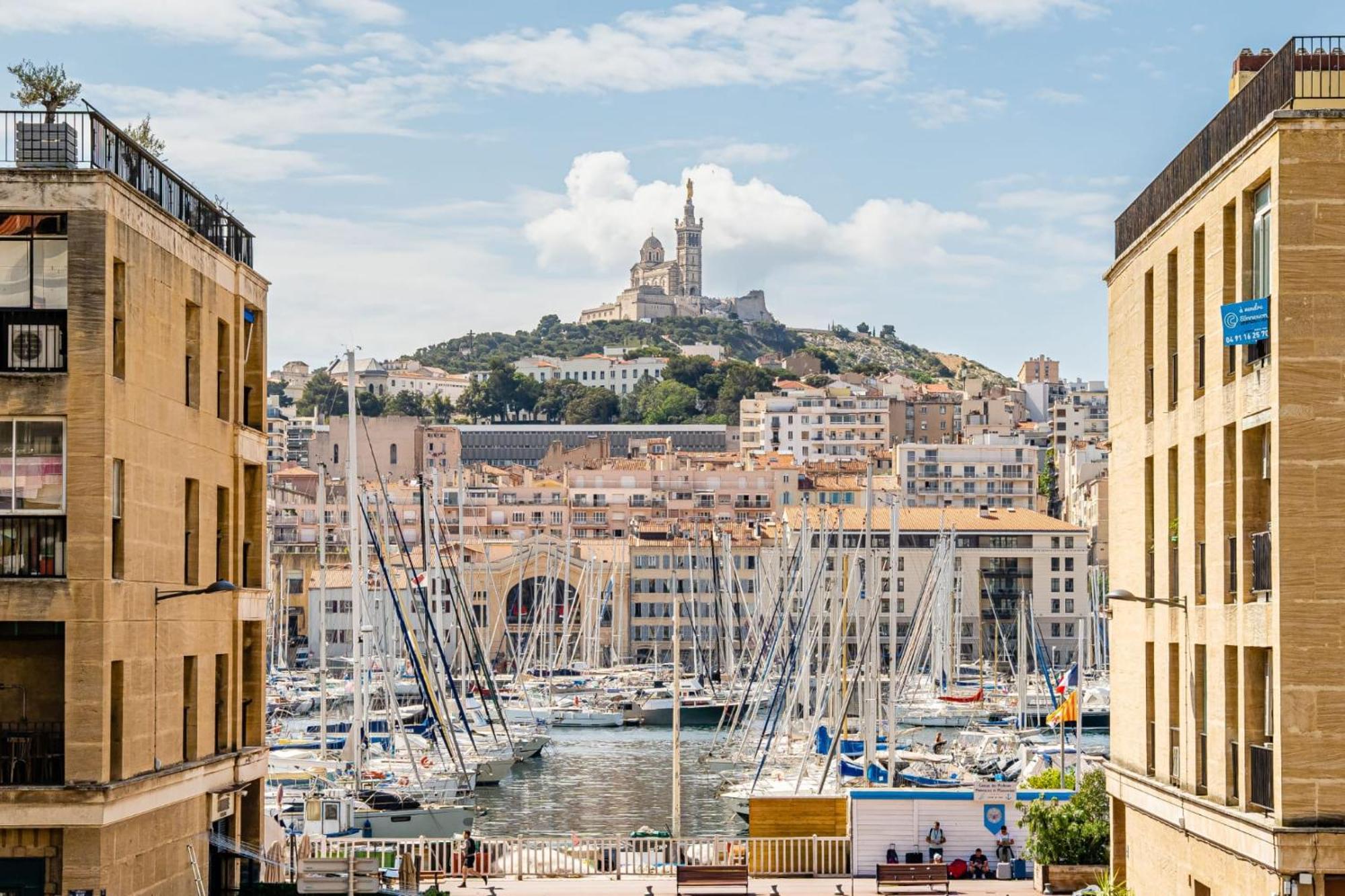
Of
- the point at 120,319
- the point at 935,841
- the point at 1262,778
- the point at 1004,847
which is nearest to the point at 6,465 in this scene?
the point at 120,319

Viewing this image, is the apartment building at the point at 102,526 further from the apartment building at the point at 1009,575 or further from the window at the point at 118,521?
the apartment building at the point at 1009,575

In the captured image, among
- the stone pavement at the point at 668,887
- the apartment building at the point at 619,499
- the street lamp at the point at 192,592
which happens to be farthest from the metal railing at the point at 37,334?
the apartment building at the point at 619,499

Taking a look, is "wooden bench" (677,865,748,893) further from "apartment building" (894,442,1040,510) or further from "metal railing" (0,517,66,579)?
"apartment building" (894,442,1040,510)

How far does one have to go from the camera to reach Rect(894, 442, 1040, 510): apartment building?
593 feet

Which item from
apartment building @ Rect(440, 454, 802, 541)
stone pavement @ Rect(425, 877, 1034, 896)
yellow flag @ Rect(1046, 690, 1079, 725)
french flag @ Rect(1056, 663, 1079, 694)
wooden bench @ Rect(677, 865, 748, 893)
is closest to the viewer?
wooden bench @ Rect(677, 865, 748, 893)

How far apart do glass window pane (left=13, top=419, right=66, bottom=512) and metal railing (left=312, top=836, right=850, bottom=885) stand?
12.3 m

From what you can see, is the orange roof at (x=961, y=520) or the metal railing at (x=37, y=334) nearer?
the metal railing at (x=37, y=334)

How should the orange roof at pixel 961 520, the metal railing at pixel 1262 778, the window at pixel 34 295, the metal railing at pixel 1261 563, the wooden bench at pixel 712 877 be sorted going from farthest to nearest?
the orange roof at pixel 961 520, the wooden bench at pixel 712 877, the window at pixel 34 295, the metal railing at pixel 1261 563, the metal railing at pixel 1262 778

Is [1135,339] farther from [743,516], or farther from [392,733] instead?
[743,516]

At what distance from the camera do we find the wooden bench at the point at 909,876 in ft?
109

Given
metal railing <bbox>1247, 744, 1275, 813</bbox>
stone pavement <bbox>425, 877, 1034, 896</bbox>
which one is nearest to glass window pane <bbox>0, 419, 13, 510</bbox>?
stone pavement <bbox>425, 877, 1034, 896</bbox>

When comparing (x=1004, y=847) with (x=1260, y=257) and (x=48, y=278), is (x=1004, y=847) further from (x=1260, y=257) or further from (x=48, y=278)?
(x=48, y=278)

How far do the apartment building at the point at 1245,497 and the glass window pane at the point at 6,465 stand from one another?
45.5 ft

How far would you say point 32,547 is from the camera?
79.7 feet
